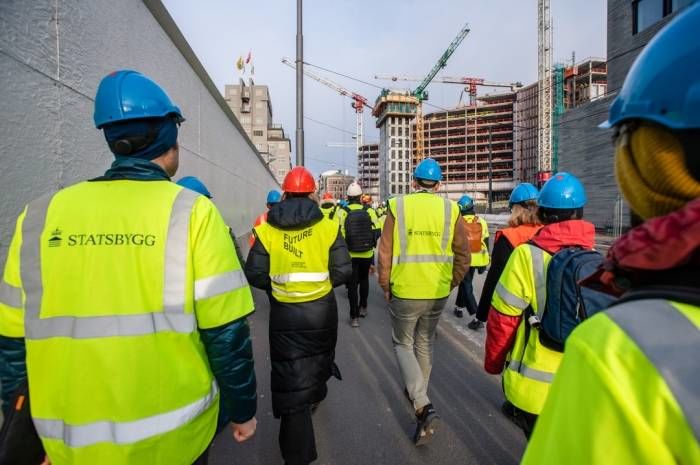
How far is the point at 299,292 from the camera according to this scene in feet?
9.53

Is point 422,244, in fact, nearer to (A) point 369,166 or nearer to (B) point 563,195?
(B) point 563,195

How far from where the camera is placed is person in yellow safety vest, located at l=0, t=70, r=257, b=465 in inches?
52.3

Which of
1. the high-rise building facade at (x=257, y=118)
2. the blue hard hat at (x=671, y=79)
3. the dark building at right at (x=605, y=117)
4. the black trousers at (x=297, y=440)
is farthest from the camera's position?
the high-rise building facade at (x=257, y=118)

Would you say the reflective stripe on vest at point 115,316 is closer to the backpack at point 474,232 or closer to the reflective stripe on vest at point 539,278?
the reflective stripe on vest at point 539,278

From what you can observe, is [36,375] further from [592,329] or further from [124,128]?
[592,329]

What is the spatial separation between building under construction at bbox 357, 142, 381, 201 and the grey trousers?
443 ft

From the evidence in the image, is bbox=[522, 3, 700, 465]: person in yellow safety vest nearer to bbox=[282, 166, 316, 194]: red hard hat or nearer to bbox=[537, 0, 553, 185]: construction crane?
Answer: bbox=[282, 166, 316, 194]: red hard hat

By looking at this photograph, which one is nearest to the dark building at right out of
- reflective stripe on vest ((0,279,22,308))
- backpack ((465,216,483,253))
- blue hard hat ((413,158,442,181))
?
backpack ((465,216,483,253))

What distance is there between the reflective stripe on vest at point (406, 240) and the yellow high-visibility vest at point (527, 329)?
3.77ft

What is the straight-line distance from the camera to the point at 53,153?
2.67 metres

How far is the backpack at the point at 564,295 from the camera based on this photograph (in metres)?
1.89

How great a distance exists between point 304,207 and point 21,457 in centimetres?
Answer: 198

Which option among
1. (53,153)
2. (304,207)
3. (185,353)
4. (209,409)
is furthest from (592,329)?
(53,153)

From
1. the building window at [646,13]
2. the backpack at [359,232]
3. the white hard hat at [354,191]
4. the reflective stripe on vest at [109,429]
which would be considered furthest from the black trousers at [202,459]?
the building window at [646,13]
